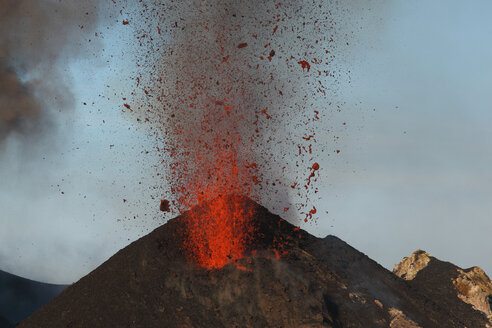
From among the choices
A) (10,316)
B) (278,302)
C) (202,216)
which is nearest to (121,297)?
(202,216)

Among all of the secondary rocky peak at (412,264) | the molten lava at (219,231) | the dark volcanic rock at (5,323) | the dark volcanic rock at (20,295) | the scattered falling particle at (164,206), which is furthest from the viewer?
the dark volcanic rock at (20,295)

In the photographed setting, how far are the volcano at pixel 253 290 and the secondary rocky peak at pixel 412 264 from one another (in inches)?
201

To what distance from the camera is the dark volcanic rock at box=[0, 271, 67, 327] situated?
158ft

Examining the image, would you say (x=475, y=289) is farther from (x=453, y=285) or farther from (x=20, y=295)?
(x=20, y=295)

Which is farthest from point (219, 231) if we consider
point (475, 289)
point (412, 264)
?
point (475, 289)

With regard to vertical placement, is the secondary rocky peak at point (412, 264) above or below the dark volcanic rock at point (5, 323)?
above

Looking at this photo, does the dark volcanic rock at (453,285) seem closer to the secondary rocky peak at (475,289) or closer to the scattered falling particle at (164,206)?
the secondary rocky peak at (475,289)

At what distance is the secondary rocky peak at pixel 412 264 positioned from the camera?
98.5 feet

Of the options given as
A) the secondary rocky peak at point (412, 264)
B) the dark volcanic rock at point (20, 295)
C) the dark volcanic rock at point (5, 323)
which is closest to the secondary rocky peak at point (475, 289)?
the secondary rocky peak at point (412, 264)

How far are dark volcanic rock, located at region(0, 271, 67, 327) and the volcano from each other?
30.5m

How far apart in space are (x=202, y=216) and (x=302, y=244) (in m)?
5.01

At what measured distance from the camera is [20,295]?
50125 mm

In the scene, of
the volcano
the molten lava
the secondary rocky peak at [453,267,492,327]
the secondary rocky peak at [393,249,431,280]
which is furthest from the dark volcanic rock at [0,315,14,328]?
the secondary rocky peak at [453,267,492,327]

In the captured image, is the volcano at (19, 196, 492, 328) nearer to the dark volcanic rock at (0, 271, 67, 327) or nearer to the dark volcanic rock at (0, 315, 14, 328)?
the dark volcanic rock at (0, 315, 14, 328)
